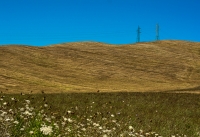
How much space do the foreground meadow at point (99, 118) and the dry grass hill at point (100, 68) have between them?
1925cm

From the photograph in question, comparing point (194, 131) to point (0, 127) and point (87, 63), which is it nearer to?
point (0, 127)

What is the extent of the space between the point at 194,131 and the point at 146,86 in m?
33.2

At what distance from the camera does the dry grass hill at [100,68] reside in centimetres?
4150

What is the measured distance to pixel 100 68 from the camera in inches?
2126

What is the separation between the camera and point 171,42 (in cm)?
7625

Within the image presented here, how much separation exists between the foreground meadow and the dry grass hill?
1925 centimetres

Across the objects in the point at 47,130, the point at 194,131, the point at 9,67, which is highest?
the point at 9,67

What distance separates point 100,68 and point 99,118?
4091cm

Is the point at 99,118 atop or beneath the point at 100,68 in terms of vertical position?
beneath

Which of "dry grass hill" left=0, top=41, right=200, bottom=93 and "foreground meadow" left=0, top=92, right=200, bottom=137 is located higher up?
"dry grass hill" left=0, top=41, right=200, bottom=93

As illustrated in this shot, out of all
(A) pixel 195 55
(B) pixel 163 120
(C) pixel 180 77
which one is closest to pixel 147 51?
(A) pixel 195 55

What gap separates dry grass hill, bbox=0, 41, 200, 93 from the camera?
41.5 meters

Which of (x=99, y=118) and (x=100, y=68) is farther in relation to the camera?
(x=100, y=68)

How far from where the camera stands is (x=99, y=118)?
13125 mm
